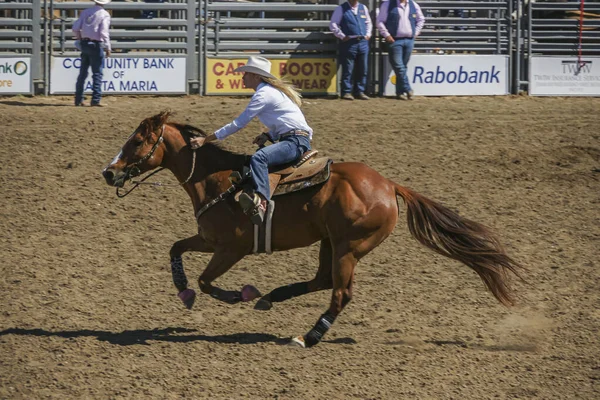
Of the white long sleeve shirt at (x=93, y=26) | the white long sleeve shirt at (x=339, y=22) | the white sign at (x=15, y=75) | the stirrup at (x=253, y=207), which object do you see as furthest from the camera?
the white long sleeve shirt at (x=339, y=22)

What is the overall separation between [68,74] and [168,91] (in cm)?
166

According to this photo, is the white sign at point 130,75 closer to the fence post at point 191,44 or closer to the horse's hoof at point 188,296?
the fence post at point 191,44

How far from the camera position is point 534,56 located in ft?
55.0

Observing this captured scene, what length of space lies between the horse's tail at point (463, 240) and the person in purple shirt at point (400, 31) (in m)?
8.45

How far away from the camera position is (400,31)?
15570 millimetres

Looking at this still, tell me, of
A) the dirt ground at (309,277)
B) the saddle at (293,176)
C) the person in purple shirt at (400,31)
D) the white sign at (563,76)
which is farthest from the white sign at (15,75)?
the white sign at (563,76)

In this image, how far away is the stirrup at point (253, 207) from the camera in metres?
7.07

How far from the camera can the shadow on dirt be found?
23.9ft

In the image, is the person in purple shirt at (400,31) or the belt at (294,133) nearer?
the belt at (294,133)

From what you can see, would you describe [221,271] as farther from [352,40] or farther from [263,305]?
[352,40]

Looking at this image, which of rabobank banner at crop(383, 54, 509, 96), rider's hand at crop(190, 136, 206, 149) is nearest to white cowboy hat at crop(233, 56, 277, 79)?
rider's hand at crop(190, 136, 206, 149)

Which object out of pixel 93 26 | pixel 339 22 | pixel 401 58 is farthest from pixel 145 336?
pixel 401 58

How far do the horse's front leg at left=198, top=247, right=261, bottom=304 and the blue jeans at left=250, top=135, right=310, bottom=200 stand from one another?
0.58 metres

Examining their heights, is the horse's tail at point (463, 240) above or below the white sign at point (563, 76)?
below
